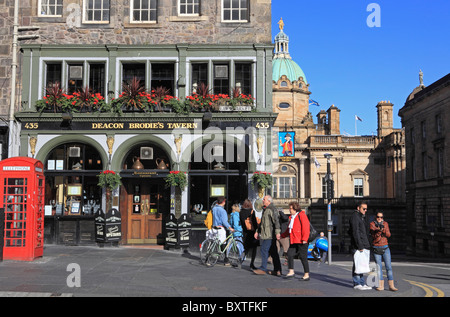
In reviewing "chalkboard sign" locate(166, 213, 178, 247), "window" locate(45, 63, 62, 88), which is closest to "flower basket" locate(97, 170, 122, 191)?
"chalkboard sign" locate(166, 213, 178, 247)

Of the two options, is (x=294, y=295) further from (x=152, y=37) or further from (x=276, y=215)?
(x=152, y=37)

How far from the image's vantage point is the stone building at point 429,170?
149 feet

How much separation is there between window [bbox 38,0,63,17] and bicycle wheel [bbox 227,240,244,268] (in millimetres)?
14107

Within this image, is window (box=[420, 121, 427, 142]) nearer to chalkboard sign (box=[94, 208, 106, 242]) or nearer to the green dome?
the green dome

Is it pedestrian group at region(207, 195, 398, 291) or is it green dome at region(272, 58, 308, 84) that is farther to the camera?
green dome at region(272, 58, 308, 84)

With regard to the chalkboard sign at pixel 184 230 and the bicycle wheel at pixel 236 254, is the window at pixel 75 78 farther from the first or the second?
the bicycle wheel at pixel 236 254

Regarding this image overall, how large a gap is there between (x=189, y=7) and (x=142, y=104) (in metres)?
5.26

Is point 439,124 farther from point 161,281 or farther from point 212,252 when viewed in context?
point 161,281

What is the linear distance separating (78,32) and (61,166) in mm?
6205

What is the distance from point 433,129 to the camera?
48125 mm

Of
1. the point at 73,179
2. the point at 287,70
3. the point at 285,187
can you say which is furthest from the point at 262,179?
the point at 287,70

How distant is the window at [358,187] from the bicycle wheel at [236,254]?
163 ft

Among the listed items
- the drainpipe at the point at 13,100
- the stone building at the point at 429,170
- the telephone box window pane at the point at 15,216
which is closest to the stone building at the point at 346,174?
the stone building at the point at 429,170

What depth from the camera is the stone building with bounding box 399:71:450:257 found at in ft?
149
